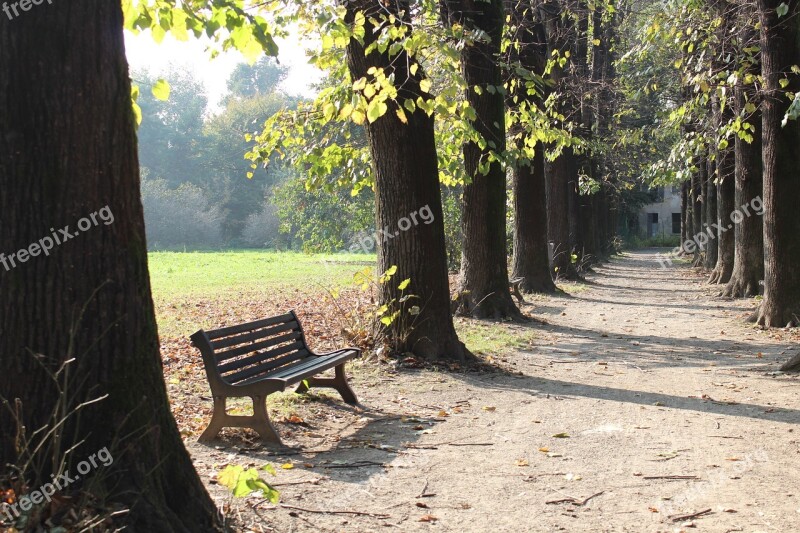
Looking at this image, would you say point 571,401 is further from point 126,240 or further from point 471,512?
point 126,240

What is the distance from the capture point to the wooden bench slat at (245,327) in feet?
24.2

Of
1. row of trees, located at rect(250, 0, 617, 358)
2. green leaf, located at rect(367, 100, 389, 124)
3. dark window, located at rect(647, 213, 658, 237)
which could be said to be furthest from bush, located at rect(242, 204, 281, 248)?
green leaf, located at rect(367, 100, 389, 124)

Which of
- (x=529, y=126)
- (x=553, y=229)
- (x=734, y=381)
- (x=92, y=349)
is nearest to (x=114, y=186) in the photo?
(x=92, y=349)

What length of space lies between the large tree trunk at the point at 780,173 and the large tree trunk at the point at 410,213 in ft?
22.0

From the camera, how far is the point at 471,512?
5.59 m

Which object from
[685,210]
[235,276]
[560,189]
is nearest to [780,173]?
[560,189]

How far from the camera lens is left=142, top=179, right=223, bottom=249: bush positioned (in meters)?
73.9

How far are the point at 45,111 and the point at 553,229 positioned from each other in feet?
77.6

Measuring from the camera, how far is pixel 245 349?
25.4 feet

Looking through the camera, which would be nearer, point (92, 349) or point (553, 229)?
point (92, 349)

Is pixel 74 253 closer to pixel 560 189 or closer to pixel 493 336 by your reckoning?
pixel 493 336

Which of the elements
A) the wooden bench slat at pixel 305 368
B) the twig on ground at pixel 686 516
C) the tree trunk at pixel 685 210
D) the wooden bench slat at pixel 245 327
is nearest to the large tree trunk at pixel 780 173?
the wooden bench slat at pixel 305 368

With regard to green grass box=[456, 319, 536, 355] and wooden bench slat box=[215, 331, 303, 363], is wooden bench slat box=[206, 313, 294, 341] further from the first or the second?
green grass box=[456, 319, 536, 355]

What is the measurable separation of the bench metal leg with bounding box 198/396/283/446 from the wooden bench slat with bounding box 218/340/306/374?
1.07 ft
